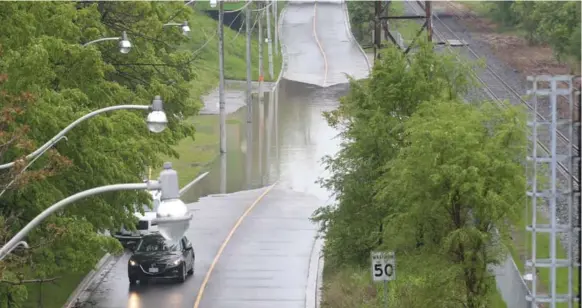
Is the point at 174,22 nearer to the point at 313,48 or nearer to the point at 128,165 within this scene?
the point at 128,165

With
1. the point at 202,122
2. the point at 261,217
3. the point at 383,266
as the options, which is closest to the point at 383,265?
the point at 383,266

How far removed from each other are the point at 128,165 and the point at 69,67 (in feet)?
9.63

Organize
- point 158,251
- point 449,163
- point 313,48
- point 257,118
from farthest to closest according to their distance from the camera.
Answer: point 313,48 → point 257,118 → point 158,251 → point 449,163

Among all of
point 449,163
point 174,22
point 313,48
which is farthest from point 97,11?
point 313,48

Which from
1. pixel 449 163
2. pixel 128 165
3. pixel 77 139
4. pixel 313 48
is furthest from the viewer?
pixel 313 48

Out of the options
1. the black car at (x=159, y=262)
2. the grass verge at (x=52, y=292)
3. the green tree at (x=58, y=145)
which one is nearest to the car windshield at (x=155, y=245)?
the black car at (x=159, y=262)

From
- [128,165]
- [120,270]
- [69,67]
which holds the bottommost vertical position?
[120,270]

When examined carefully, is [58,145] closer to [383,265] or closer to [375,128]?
[375,128]

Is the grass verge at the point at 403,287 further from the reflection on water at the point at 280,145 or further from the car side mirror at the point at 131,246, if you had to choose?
the reflection on water at the point at 280,145

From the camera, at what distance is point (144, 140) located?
2927cm

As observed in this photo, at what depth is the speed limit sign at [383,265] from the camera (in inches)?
898

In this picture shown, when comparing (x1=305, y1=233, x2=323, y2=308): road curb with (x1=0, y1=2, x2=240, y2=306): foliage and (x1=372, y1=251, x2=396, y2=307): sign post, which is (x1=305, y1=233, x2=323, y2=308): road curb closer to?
(x1=0, y1=2, x2=240, y2=306): foliage

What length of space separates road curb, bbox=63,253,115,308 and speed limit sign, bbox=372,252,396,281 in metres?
8.87

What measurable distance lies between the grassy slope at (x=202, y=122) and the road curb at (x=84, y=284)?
0.66 feet
